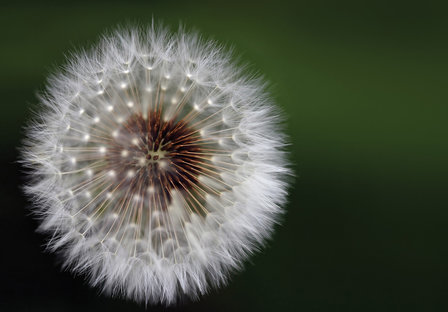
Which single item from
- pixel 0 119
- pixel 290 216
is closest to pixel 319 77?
pixel 290 216

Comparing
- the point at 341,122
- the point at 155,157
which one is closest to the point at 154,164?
the point at 155,157

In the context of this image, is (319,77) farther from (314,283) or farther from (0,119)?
(0,119)

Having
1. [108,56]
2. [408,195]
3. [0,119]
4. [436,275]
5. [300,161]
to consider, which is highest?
[0,119]

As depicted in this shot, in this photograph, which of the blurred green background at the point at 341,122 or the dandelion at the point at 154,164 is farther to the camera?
the blurred green background at the point at 341,122

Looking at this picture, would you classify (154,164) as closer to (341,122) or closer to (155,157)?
(155,157)

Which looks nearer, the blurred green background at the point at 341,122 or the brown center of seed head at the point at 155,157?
the brown center of seed head at the point at 155,157

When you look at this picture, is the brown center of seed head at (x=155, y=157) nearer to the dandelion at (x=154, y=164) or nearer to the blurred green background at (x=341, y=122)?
the dandelion at (x=154, y=164)

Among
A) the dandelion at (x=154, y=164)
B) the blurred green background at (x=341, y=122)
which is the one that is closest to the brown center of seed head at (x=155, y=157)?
the dandelion at (x=154, y=164)
